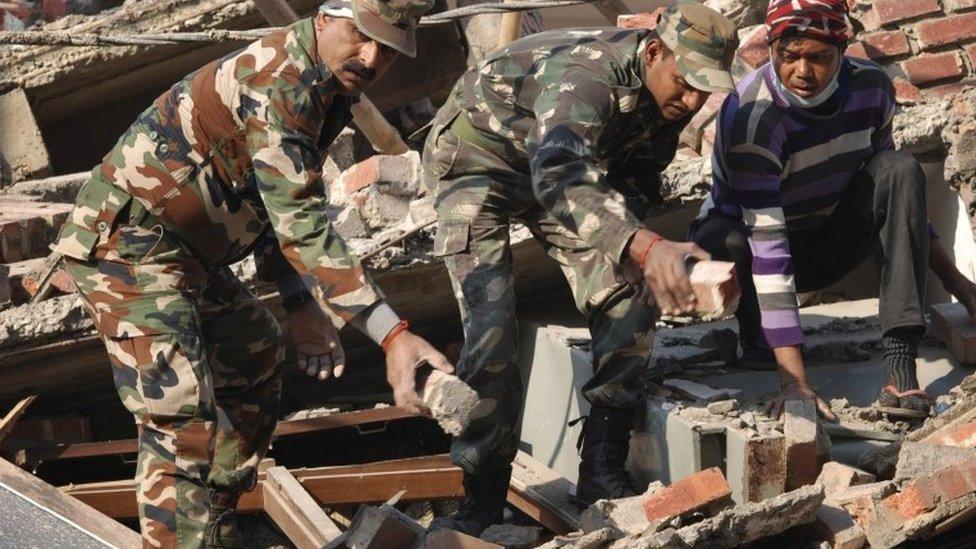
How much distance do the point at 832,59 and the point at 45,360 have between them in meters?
2.90

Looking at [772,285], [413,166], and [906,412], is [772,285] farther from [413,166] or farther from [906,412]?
[413,166]

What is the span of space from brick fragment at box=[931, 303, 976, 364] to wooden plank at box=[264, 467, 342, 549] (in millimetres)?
2066

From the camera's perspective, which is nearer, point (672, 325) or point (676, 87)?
point (676, 87)

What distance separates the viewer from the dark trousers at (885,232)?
184 inches

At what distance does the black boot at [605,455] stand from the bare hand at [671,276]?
104 centimetres

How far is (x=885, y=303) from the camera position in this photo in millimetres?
4723

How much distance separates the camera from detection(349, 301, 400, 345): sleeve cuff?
345 centimetres

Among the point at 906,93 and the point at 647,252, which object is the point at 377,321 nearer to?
the point at 647,252

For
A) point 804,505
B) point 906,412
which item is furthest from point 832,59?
point 804,505

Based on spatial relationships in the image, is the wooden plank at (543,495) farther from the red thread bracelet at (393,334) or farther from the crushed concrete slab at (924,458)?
the red thread bracelet at (393,334)

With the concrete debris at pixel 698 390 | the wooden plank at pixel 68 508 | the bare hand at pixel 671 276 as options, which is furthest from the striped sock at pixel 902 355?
the wooden plank at pixel 68 508

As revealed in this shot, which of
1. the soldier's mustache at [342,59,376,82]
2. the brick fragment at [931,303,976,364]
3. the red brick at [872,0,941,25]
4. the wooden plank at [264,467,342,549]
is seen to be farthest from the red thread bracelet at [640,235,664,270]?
the red brick at [872,0,941,25]

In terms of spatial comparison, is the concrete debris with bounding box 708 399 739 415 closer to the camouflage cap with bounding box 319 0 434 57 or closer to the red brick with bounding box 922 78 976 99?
the camouflage cap with bounding box 319 0 434 57

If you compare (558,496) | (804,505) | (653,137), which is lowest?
(558,496)
